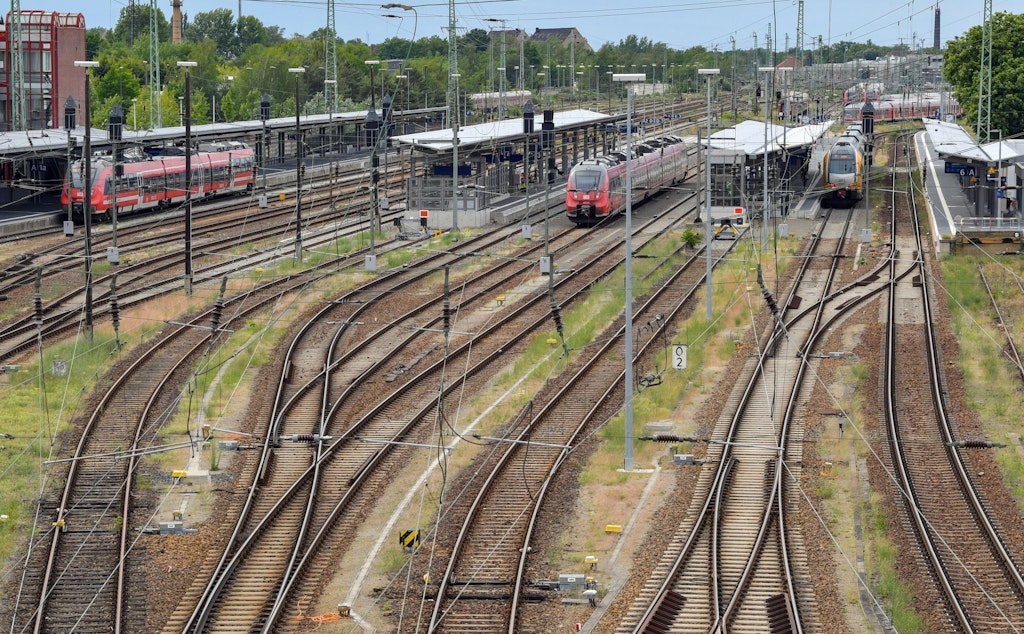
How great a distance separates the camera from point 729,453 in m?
26.3

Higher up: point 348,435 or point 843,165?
point 843,165

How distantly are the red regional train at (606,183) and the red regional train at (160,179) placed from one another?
15.0 metres

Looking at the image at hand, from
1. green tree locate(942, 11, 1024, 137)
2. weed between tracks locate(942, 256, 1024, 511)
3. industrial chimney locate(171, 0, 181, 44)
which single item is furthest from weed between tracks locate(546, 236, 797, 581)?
industrial chimney locate(171, 0, 181, 44)

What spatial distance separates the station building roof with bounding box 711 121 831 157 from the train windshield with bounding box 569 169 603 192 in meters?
5.38

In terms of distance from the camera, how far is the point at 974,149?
2356 inches

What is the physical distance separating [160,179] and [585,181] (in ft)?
52.9

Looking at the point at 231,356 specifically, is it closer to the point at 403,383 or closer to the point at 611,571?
the point at 403,383

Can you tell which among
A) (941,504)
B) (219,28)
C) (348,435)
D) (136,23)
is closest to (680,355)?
(348,435)

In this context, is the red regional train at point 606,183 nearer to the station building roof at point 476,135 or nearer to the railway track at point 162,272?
the station building roof at point 476,135

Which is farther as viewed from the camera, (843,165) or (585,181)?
(843,165)

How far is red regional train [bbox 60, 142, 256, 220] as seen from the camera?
5491cm

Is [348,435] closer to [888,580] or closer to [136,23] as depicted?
[888,580]

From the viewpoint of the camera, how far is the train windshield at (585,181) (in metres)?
58.2

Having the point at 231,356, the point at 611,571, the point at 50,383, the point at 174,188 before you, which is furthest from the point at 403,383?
the point at 174,188
